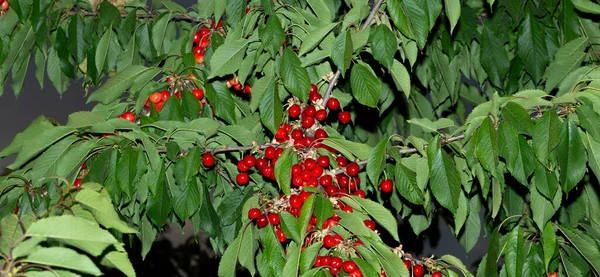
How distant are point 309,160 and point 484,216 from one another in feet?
5.73

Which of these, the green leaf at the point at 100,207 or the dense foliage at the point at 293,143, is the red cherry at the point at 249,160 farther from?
the green leaf at the point at 100,207

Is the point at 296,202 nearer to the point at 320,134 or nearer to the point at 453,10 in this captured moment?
the point at 320,134

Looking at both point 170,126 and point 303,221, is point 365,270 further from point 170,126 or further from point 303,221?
point 170,126

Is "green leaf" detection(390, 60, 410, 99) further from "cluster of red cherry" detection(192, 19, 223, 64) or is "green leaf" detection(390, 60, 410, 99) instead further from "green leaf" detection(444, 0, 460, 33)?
"cluster of red cherry" detection(192, 19, 223, 64)

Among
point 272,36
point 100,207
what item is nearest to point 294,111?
point 272,36

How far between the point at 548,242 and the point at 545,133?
0.45 m

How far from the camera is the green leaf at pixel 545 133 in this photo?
6.50ft

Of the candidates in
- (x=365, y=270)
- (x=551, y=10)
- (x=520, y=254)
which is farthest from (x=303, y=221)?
(x=551, y=10)

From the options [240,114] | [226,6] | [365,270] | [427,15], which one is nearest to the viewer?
[365,270]

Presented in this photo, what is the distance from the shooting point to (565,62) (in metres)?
2.95

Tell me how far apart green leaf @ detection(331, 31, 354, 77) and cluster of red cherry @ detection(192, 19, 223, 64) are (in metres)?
0.77

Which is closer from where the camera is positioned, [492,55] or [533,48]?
[533,48]

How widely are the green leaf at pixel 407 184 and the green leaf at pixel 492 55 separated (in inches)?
47.6

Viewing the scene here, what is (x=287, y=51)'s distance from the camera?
7.48 feet
